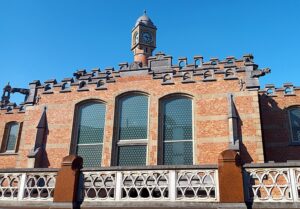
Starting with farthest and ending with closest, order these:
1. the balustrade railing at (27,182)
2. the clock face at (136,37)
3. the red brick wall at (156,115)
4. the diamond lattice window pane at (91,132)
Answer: the clock face at (136,37), the diamond lattice window pane at (91,132), the red brick wall at (156,115), the balustrade railing at (27,182)

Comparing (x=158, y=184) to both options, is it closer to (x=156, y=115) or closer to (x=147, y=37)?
(x=156, y=115)

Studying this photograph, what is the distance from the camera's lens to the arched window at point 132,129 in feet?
51.0

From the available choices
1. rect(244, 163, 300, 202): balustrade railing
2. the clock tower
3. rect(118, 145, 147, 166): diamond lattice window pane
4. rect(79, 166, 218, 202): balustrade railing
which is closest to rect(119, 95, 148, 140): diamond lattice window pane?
rect(118, 145, 147, 166): diamond lattice window pane

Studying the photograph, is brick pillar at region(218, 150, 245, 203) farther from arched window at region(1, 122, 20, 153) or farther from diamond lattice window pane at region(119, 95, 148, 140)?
arched window at region(1, 122, 20, 153)

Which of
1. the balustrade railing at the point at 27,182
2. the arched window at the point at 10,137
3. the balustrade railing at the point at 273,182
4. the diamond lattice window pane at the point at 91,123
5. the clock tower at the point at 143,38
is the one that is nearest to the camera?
the balustrade railing at the point at 273,182

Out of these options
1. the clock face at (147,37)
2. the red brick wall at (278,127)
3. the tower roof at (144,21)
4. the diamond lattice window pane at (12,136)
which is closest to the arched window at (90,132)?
the diamond lattice window pane at (12,136)

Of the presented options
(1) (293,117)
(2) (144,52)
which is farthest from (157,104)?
(2) (144,52)

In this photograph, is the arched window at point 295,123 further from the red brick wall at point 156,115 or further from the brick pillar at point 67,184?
the brick pillar at point 67,184

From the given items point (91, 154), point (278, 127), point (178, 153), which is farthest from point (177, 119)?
point (278, 127)

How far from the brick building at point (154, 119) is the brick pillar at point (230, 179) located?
6.82m

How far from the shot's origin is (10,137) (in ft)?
76.3

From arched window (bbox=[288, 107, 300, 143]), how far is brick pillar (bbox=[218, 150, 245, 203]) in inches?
522

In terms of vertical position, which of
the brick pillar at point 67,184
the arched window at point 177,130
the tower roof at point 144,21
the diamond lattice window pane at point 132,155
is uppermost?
the tower roof at point 144,21

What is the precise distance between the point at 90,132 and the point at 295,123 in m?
13.1
